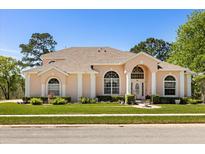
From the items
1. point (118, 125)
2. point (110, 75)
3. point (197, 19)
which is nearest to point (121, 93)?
point (110, 75)

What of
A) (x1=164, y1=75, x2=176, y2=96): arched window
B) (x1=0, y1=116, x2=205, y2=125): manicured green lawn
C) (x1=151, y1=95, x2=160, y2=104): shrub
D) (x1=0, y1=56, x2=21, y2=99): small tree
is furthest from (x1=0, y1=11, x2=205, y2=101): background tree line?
(x1=0, y1=116, x2=205, y2=125): manicured green lawn

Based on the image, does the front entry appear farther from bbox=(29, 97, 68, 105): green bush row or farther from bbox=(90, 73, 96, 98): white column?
bbox=(29, 97, 68, 105): green bush row

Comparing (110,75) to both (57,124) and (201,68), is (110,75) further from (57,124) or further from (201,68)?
(57,124)

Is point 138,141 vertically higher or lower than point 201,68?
lower

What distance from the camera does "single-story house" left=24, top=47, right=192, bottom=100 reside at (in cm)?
3158

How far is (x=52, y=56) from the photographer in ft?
117

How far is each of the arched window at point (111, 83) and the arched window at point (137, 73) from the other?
178 centimetres

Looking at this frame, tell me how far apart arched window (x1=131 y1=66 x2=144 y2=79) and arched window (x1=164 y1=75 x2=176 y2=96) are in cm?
251

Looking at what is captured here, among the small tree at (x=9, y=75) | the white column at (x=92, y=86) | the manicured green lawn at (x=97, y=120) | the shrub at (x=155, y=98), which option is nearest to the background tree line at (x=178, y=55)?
the small tree at (x=9, y=75)

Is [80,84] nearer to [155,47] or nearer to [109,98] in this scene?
[109,98]

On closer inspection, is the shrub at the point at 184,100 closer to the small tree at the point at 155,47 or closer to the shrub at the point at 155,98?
the shrub at the point at 155,98

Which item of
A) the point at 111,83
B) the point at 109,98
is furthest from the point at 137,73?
the point at 109,98
